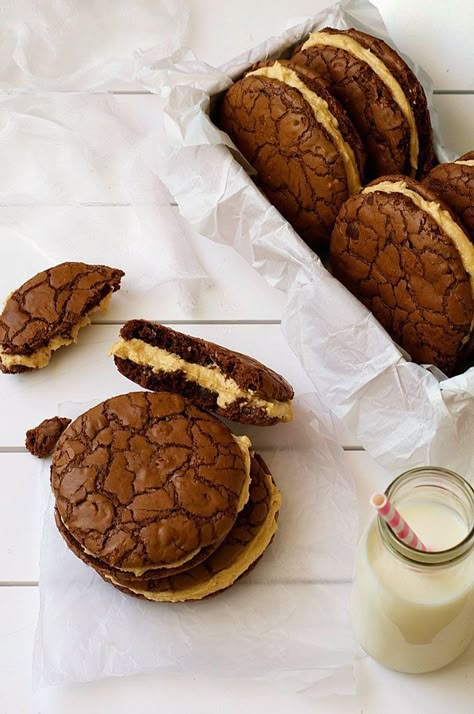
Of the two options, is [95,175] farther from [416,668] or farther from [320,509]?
[416,668]

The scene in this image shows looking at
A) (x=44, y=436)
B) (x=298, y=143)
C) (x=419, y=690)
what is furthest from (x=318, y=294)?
(x=419, y=690)

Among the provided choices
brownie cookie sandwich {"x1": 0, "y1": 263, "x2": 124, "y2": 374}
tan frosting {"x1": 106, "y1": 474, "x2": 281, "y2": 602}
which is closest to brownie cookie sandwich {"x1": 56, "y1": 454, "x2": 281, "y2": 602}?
tan frosting {"x1": 106, "y1": 474, "x2": 281, "y2": 602}

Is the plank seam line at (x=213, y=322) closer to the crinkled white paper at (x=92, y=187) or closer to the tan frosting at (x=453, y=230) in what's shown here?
the crinkled white paper at (x=92, y=187)

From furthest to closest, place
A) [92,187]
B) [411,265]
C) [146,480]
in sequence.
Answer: [92,187], [411,265], [146,480]

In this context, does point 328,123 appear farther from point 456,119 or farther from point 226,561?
point 226,561

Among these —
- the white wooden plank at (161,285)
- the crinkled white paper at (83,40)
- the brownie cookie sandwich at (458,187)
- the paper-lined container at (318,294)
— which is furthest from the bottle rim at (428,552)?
the crinkled white paper at (83,40)

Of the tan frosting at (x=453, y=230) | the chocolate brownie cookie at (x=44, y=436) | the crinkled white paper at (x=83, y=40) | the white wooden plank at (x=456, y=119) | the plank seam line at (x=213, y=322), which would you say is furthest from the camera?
the crinkled white paper at (x=83, y=40)

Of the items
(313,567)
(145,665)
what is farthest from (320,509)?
(145,665)
